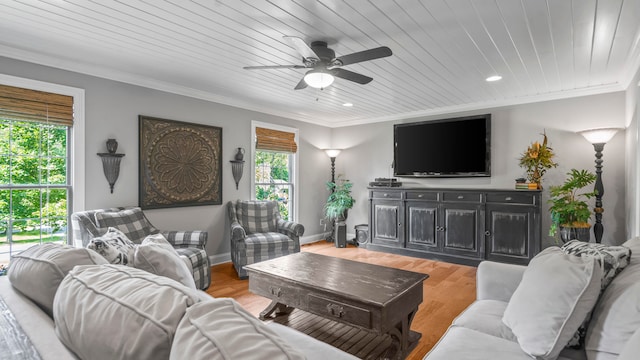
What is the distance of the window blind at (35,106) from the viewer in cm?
295

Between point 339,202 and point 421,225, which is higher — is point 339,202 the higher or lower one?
the higher one

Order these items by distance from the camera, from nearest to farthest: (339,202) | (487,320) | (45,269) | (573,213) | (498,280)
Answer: (45,269), (487,320), (498,280), (573,213), (339,202)

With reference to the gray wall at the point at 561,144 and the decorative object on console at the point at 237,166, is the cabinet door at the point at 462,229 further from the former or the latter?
the decorative object on console at the point at 237,166

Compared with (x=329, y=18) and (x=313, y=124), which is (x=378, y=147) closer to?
(x=313, y=124)

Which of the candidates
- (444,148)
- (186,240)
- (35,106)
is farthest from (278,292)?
(444,148)

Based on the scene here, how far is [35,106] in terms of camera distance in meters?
3.09

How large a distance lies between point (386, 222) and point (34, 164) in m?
4.44

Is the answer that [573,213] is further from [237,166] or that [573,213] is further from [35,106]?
[35,106]

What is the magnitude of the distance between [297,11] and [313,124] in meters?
3.94

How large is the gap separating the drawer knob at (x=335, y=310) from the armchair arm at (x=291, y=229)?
7.07ft

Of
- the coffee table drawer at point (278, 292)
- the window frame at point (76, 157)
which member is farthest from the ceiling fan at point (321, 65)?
the window frame at point (76, 157)

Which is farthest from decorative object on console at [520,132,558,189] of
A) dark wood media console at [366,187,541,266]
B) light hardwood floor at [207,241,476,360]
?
light hardwood floor at [207,241,476,360]

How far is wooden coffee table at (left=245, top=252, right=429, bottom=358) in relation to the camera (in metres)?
2.04

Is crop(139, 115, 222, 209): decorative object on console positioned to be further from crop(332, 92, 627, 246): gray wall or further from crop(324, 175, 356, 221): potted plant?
crop(332, 92, 627, 246): gray wall
